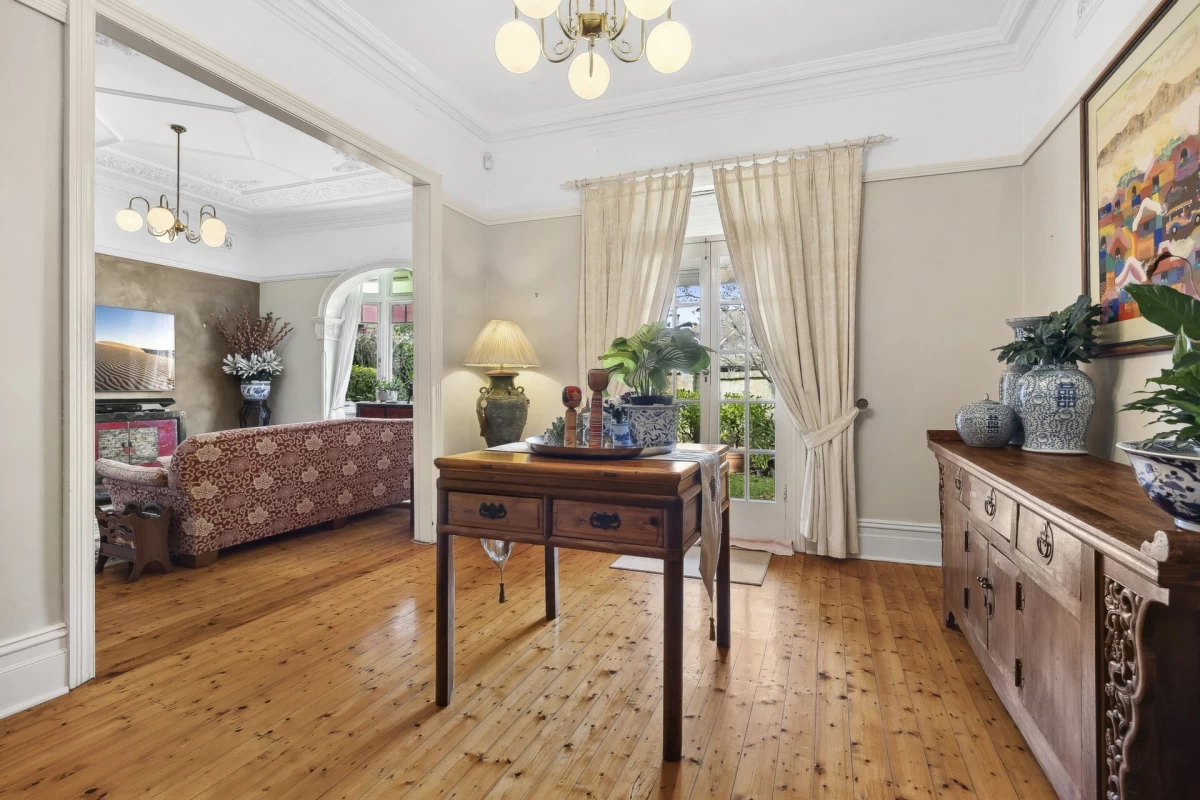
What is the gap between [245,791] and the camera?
1.53 m

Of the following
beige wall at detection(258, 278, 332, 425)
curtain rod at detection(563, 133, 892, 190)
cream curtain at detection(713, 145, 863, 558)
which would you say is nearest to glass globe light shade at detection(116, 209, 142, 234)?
beige wall at detection(258, 278, 332, 425)

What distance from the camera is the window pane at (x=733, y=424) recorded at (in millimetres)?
4117

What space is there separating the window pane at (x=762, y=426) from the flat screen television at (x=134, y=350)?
242 inches

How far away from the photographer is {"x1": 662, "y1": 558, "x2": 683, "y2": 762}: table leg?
165cm

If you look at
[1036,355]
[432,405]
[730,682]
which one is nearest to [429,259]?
[432,405]

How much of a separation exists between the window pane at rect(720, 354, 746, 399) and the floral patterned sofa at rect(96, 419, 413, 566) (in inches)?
101

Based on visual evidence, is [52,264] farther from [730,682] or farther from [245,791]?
[730,682]

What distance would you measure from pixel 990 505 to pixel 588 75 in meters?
2.02

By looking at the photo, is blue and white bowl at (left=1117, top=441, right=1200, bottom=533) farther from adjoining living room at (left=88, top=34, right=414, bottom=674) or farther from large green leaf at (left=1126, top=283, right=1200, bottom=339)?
adjoining living room at (left=88, top=34, right=414, bottom=674)

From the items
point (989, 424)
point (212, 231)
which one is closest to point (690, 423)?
point (989, 424)

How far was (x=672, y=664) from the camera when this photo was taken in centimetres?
165

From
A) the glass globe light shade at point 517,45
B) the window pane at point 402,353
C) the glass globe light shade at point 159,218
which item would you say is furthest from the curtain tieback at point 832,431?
the glass globe light shade at point 159,218

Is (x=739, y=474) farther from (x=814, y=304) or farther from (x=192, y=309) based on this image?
(x=192, y=309)

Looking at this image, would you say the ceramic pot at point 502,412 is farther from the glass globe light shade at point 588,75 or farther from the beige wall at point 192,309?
the beige wall at point 192,309
